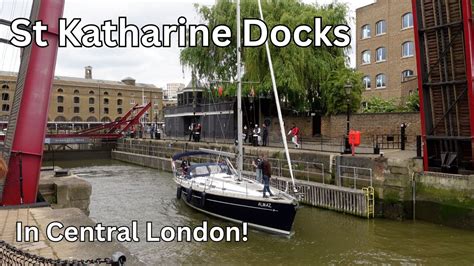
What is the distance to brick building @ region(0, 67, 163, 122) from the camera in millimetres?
76812

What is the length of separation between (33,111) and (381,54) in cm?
3508

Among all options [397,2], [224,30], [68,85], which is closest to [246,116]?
[397,2]

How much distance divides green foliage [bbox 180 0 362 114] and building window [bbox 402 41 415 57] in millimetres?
8279

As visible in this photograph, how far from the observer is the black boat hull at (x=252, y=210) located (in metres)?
13.5

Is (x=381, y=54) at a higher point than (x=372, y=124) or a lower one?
higher

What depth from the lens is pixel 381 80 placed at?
132 ft

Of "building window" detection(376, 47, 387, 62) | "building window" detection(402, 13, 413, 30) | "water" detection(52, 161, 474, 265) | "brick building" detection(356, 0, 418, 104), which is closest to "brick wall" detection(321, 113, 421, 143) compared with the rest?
"brick building" detection(356, 0, 418, 104)

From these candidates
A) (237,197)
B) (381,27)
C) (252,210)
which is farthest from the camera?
(381,27)

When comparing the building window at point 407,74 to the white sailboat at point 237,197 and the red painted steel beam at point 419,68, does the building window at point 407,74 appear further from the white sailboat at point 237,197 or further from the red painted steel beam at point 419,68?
the white sailboat at point 237,197

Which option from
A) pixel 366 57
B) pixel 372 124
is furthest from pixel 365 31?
pixel 372 124

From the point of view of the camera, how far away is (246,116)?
34344mm

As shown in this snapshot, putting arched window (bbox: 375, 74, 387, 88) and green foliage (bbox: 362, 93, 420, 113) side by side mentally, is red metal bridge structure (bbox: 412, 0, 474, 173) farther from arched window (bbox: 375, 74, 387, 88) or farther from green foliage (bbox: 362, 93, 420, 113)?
arched window (bbox: 375, 74, 387, 88)

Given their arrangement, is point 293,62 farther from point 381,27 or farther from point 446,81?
point 381,27

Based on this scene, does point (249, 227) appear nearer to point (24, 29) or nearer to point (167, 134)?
point (24, 29)
